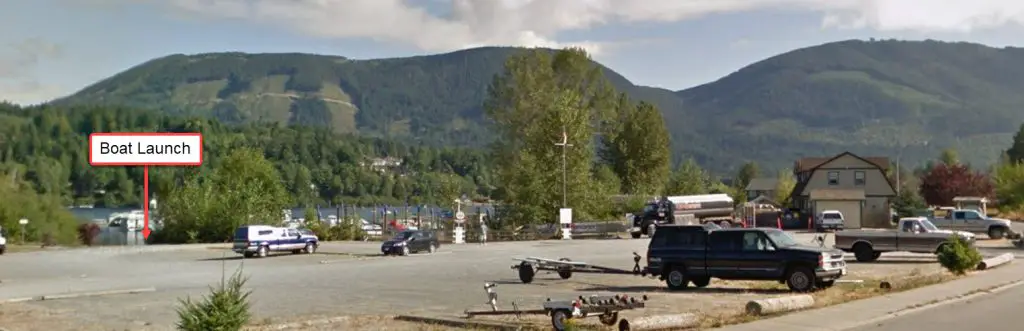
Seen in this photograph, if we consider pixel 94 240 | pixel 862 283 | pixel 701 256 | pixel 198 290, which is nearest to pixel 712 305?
pixel 701 256

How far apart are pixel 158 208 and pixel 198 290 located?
6423 cm

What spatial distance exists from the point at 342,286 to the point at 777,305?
13199 mm

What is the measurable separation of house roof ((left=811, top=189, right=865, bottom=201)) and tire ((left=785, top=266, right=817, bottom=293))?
6059 cm

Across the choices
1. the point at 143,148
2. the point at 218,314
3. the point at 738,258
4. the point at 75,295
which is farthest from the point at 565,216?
the point at 218,314

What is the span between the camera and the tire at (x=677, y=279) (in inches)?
1027

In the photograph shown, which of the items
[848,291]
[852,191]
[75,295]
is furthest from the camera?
[852,191]

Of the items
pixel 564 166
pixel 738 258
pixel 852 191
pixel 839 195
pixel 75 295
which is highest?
pixel 564 166

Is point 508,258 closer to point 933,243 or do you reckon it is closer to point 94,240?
point 933,243

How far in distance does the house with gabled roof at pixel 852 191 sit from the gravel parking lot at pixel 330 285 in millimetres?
39596

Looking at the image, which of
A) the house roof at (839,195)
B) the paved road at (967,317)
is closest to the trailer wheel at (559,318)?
the paved road at (967,317)

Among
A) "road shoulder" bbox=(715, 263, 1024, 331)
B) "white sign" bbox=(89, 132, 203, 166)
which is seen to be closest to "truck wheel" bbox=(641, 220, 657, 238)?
"road shoulder" bbox=(715, 263, 1024, 331)

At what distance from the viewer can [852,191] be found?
8444cm

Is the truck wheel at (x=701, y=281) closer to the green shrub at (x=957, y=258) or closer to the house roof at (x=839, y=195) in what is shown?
the green shrub at (x=957, y=258)

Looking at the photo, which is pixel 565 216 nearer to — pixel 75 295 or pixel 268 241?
pixel 268 241
